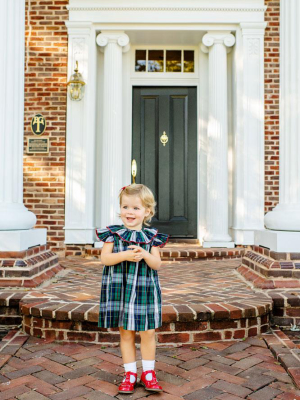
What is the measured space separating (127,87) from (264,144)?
2.38 meters

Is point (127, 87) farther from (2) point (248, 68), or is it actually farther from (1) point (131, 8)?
(2) point (248, 68)

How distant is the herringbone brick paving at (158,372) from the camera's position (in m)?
2.08

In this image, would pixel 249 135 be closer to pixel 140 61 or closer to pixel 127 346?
pixel 140 61

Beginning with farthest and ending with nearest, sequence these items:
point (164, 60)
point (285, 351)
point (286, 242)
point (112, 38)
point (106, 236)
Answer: point (164, 60) < point (112, 38) < point (286, 242) < point (285, 351) < point (106, 236)

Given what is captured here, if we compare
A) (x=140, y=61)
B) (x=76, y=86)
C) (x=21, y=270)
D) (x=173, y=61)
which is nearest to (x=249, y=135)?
(x=173, y=61)

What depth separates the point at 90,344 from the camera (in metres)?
2.82

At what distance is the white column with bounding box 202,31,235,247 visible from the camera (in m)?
6.44

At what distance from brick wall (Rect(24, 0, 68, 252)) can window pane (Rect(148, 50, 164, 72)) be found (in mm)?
1396

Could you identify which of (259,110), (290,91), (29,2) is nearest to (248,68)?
(259,110)

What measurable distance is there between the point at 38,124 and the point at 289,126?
12.7 ft

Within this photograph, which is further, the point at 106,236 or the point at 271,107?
the point at 271,107

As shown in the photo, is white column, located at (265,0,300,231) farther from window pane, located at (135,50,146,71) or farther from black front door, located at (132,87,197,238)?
window pane, located at (135,50,146,71)

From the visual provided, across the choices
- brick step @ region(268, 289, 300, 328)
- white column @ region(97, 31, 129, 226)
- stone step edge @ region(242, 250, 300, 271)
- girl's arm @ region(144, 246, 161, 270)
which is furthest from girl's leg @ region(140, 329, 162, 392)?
white column @ region(97, 31, 129, 226)

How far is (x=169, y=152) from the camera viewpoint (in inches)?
273
